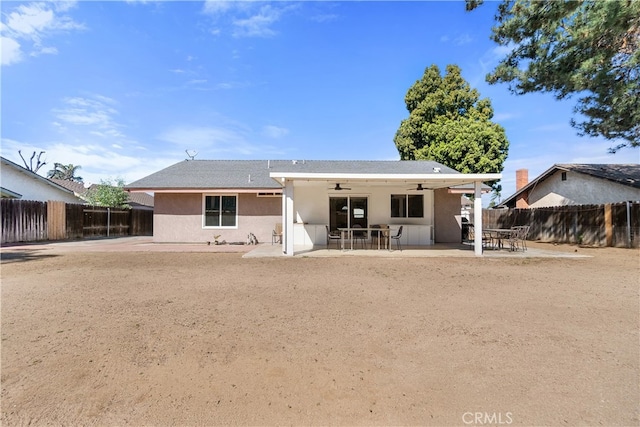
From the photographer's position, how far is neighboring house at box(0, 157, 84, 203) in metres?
19.5

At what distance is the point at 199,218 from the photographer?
1523cm

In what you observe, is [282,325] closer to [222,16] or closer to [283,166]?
[222,16]

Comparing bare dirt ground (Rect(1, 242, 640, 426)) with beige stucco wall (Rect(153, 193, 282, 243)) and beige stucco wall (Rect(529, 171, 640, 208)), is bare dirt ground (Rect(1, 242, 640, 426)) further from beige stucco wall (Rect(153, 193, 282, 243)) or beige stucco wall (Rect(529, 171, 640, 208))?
beige stucco wall (Rect(529, 171, 640, 208))

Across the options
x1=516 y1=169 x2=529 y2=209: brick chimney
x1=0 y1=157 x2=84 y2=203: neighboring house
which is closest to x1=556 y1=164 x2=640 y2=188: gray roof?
x1=516 y1=169 x2=529 y2=209: brick chimney

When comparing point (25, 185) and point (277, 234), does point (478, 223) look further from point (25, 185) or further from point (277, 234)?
point (25, 185)

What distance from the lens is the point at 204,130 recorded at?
67.3 ft

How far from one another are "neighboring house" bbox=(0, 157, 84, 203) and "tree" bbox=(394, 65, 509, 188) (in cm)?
2649

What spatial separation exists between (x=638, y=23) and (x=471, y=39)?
207 inches

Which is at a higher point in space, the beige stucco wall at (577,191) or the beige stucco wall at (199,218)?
the beige stucco wall at (577,191)

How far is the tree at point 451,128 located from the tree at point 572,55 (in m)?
10.9

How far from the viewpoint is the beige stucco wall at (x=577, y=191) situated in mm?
17516

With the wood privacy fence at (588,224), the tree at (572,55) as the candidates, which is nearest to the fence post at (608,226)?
the wood privacy fence at (588,224)

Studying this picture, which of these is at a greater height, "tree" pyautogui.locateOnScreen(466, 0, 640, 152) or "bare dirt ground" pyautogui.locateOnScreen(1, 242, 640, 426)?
"tree" pyautogui.locateOnScreen(466, 0, 640, 152)

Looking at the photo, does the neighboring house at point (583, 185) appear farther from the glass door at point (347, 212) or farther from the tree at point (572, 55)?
the glass door at point (347, 212)
